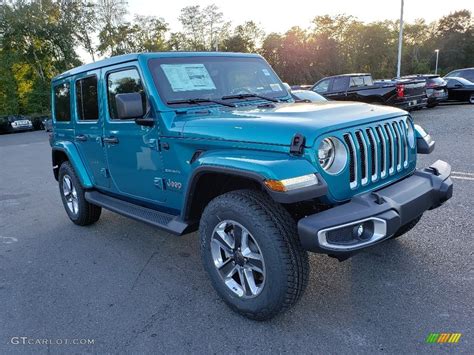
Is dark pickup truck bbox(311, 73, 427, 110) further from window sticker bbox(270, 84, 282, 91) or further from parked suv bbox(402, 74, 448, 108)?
window sticker bbox(270, 84, 282, 91)

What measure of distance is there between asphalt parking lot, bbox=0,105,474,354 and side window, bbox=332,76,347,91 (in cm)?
941

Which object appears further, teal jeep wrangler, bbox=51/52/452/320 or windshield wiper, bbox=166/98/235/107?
windshield wiper, bbox=166/98/235/107

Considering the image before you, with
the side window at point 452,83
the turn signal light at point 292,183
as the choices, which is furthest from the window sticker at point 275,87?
the side window at point 452,83

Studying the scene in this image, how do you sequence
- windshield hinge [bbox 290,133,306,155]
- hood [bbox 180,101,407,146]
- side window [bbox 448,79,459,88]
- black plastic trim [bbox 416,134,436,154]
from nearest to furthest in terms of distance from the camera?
1. windshield hinge [bbox 290,133,306,155]
2. hood [bbox 180,101,407,146]
3. black plastic trim [bbox 416,134,436,154]
4. side window [bbox 448,79,459,88]

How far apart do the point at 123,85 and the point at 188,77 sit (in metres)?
0.67

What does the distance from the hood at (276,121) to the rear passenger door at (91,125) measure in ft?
4.68

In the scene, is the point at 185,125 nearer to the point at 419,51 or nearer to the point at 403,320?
the point at 403,320

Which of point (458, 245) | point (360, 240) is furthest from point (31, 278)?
point (458, 245)

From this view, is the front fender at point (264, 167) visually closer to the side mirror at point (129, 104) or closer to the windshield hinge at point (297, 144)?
the windshield hinge at point (297, 144)

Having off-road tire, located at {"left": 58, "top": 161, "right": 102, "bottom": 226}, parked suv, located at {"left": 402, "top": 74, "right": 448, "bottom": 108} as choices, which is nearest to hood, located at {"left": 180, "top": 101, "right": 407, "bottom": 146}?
off-road tire, located at {"left": 58, "top": 161, "right": 102, "bottom": 226}

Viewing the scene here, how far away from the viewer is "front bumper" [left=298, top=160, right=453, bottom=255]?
226 cm

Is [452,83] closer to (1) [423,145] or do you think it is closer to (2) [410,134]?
(1) [423,145]

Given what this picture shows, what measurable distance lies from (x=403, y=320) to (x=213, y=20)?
50.9 m

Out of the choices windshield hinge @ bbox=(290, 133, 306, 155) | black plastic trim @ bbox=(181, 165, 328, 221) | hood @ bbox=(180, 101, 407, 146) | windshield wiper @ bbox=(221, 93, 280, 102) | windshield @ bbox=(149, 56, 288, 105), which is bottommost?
black plastic trim @ bbox=(181, 165, 328, 221)
